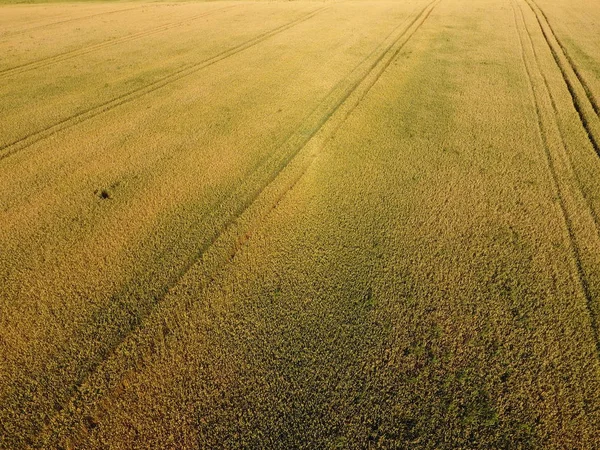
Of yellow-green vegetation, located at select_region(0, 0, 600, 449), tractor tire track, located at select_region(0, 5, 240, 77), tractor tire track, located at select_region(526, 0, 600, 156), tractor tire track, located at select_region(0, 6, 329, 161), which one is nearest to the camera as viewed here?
yellow-green vegetation, located at select_region(0, 0, 600, 449)

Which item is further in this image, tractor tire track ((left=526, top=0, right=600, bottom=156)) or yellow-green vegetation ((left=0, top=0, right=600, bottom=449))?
tractor tire track ((left=526, top=0, right=600, bottom=156))

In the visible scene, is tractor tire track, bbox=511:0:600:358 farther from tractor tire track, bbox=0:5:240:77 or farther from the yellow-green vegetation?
tractor tire track, bbox=0:5:240:77

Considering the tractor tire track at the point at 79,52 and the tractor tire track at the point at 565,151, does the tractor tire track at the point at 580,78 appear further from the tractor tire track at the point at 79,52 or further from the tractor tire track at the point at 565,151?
the tractor tire track at the point at 79,52

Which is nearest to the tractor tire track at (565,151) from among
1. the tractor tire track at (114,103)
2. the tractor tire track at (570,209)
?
the tractor tire track at (570,209)

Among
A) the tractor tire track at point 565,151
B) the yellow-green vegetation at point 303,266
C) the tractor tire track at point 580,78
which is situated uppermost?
the tractor tire track at point 580,78

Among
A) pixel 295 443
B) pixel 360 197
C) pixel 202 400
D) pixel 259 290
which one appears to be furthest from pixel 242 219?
pixel 295 443

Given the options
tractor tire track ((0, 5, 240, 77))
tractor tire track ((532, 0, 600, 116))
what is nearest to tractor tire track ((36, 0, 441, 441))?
tractor tire track ((532, 0, 600, 116))

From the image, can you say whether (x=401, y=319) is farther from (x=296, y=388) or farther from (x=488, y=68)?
(x=488, y=68)
